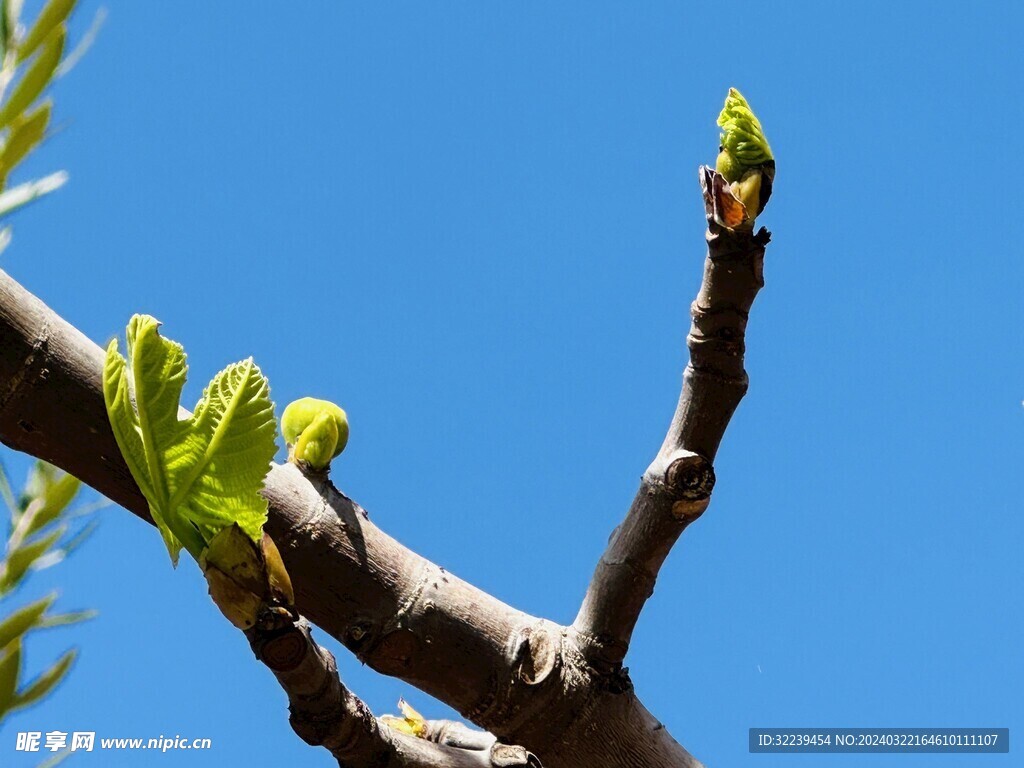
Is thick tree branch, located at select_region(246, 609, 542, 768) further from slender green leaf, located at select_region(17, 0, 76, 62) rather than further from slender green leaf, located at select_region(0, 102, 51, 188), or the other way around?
slender green leaf, located at select_region(17, 0, 76, 62)

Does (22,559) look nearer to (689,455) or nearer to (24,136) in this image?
(24,136)

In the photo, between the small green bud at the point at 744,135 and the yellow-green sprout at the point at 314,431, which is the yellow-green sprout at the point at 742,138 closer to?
the small green bud at the point at 744,135

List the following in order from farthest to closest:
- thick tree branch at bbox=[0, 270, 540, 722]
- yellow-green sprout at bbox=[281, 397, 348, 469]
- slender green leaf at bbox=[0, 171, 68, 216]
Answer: yellow-green sprout at bbox=[281, 397, 348, 469], thick tree branch at bbox=[0, 270, 540, 722], slender green leaf at bbox=[0, 171, 68, 216]

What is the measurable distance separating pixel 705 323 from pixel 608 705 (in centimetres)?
42

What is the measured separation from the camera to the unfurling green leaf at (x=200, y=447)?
31.2 inches

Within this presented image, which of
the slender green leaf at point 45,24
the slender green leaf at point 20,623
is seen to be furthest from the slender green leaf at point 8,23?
the slender green leaf at point 20,623

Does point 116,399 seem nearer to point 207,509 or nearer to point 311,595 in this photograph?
point 207,509

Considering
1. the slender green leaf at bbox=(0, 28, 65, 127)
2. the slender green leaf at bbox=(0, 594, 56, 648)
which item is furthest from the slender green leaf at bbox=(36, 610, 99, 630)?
the slender green leaf at bbox=(0, 28, 65, 127)

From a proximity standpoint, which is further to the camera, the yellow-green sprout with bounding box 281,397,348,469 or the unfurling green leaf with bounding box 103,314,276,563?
the yellow-green sprout with bounding box 281,397,348,469

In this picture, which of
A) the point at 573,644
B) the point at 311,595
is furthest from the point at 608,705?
the point at 311,595

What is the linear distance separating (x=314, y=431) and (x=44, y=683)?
0.33 metres

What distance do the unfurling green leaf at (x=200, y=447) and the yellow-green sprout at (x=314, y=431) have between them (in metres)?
0.24

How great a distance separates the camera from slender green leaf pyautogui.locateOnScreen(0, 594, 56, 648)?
82 centimetres

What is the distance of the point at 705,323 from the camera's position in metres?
1.03
